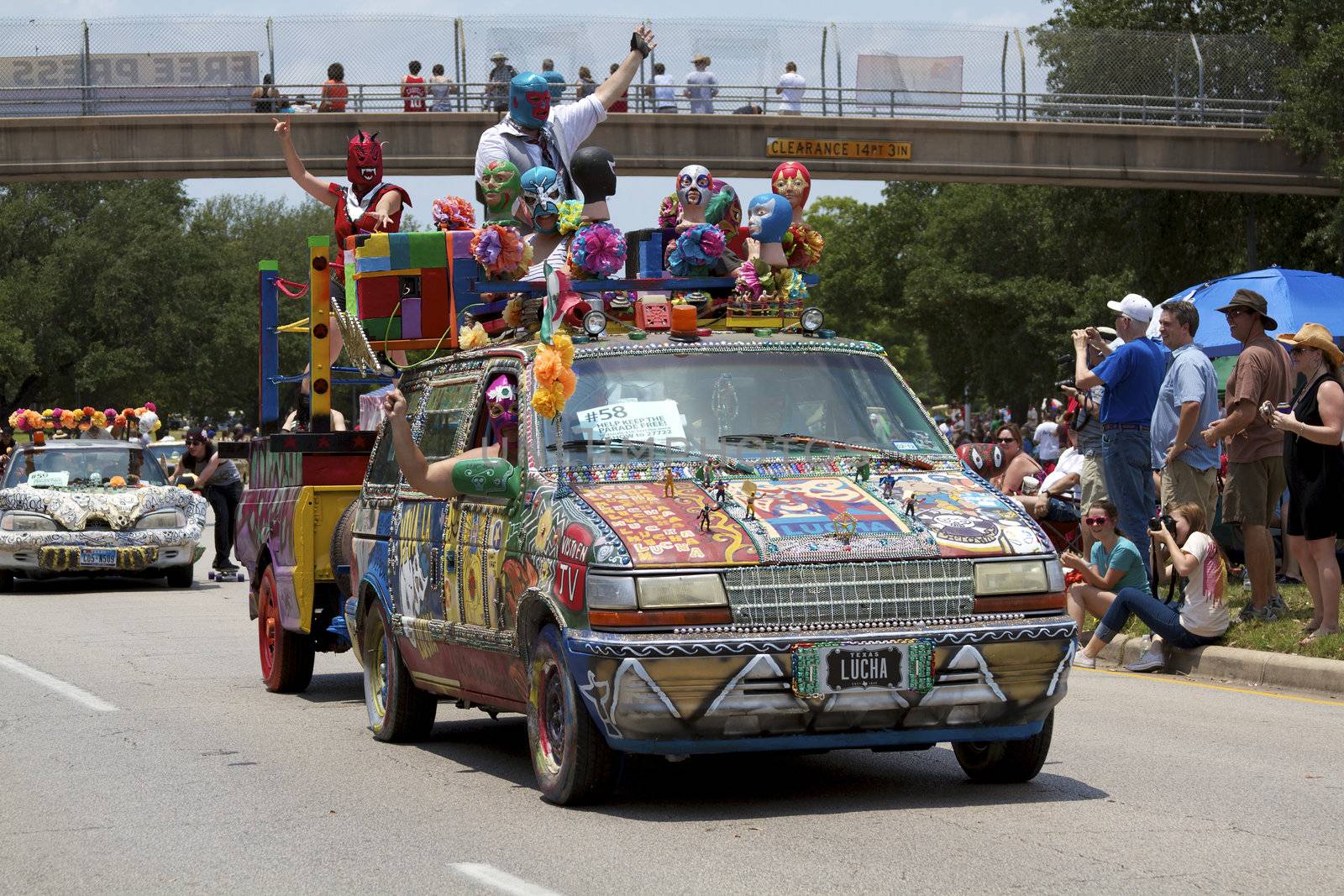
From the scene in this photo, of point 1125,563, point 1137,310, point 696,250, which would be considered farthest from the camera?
point 1137,310

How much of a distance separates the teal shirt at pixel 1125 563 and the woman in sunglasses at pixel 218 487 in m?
12.2

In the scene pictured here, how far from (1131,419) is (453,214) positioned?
5.02 metres

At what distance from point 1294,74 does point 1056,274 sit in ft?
85.8

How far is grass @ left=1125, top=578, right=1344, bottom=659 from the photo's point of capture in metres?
11.7

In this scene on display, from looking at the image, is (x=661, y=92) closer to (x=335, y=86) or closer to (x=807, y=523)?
(x=335, y=86)

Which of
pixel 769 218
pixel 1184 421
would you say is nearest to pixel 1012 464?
pixel 1184 421

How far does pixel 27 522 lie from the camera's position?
21.3 m

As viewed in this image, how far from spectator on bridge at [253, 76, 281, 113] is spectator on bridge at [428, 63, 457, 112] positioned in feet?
9.86

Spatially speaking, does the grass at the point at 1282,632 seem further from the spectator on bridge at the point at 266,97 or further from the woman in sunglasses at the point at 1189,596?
the spectator on bridge at the point at 266,97

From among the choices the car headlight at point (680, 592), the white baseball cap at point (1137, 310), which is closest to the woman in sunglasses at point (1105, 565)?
the white baseball cap at point (1137, 310)

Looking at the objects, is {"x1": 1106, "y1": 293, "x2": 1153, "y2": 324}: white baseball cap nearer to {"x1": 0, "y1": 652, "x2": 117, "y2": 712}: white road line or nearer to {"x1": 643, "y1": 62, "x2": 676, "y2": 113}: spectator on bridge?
{"x1": 0, "y1": 652, "x2": 117, "y2": 712}: white road line

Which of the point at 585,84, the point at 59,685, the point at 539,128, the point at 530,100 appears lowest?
the point at 59,685

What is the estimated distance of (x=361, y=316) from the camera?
34.1 feet

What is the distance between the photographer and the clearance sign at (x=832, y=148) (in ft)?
128
